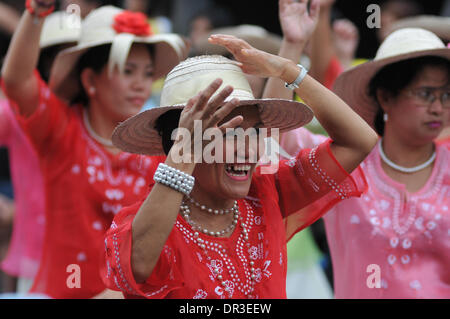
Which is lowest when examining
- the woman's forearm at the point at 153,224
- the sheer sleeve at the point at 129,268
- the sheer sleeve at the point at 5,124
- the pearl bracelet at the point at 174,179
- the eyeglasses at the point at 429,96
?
the sheer sleeve at the point at 5,124

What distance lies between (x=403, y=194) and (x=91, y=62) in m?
2.07

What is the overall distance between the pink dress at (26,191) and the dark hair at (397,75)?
2.16 meters

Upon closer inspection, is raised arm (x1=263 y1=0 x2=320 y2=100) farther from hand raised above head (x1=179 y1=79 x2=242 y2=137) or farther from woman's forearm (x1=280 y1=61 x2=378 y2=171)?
hand raised above head (x1=179 y1=79 x2=242 y2=137)

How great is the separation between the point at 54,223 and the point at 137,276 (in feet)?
6.95

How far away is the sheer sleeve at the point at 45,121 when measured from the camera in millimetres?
4312

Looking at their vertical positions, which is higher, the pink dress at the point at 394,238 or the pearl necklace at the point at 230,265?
the pearl necklace at the point at 230,265

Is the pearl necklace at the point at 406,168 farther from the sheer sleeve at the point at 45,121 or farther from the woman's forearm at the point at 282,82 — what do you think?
the sheer sleeve at the point at 45,121

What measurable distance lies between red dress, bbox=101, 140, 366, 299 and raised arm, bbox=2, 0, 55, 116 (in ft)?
5.44

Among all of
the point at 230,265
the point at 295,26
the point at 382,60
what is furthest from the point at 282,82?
the point at 230,265

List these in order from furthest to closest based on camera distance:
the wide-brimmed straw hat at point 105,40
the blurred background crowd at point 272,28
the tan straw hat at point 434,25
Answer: the blurred background crowd at point 272,28
the tan straw hat at point 434,25
the wide-brimmed straw hat at point 105,40

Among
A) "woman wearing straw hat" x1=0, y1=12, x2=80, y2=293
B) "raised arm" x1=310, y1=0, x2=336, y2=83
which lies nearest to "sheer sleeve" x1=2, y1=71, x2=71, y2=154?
"woman wearing straw hat" x1=0, y1=12, x2=80, y2=293

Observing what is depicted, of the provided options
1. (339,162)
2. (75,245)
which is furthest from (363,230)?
(75,245)

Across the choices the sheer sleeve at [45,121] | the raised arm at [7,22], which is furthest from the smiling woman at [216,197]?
the raised arm at [7,22]

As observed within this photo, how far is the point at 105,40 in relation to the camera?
15.2ft
